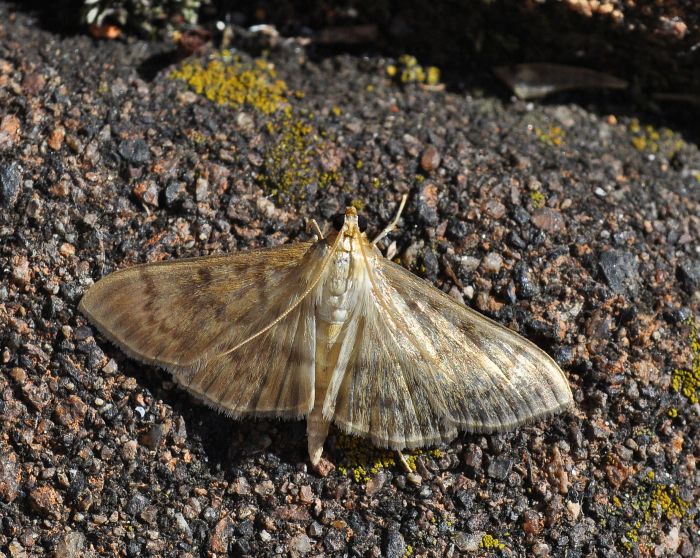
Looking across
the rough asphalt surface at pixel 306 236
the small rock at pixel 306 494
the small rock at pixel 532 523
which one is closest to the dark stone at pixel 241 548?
the rough asphalt surface at pixel 306 236

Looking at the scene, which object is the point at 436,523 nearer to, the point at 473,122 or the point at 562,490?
the point at 562,490

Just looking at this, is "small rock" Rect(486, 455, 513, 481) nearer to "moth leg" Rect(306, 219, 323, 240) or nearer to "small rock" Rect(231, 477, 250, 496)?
"small rock" Rect(231, 477, 250, 496)

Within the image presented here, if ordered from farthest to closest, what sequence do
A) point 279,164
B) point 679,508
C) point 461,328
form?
point 279,164 < point 679,508 < point 461,328

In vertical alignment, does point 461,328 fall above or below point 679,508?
above

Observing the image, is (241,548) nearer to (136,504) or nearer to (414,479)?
(136,504)

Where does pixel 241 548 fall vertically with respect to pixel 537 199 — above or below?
below

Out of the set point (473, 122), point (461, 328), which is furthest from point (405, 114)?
point (461, 328)

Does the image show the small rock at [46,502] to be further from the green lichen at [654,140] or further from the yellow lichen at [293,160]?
the green lichen at [654,140]

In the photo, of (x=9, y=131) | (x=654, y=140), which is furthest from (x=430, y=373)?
(x=9, y=131)
